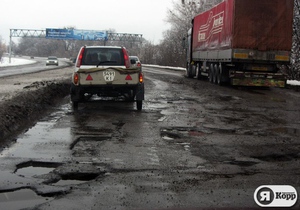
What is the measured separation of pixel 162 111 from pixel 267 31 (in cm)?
955

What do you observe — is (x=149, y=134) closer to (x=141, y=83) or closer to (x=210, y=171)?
(x=210, y=171)

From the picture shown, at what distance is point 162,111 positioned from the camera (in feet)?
38.9

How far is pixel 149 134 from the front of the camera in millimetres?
8297

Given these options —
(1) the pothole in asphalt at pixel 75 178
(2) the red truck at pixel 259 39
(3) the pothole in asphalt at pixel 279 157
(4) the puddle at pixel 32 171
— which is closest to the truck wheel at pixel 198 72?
(2) the red truck at pixel 259 39

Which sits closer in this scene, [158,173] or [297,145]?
[158,173]

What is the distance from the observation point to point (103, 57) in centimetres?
1248

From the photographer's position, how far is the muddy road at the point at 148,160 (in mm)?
4555

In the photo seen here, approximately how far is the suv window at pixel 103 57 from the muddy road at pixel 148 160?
6.21ft

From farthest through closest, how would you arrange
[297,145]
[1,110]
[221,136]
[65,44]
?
[65,44]
[1,110]
[221,136]
[297,145]

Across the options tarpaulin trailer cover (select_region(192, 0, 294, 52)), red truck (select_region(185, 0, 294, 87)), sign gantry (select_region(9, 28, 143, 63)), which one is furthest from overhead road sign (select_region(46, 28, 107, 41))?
tarpaulin trailer cover (select_region(192, 0, 294, 52))

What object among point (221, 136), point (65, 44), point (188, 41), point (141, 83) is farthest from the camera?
point (65, 44)

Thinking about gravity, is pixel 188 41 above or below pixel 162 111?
above

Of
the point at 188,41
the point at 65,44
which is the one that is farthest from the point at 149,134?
the point at 65,44

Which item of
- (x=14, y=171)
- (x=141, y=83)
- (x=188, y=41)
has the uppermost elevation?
(x=188, y=41)
